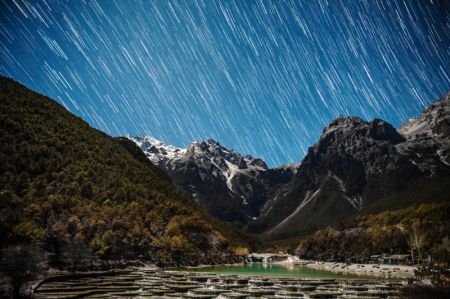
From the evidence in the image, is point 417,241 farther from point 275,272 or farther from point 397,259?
point 275,272

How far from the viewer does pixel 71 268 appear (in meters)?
78.4

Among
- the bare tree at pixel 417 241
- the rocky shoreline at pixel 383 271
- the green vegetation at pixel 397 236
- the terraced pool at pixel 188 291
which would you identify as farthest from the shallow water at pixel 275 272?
the green vegetation at pixel 397 236

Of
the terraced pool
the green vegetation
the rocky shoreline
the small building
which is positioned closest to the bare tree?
the green vegetation

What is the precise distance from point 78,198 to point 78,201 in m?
2.95

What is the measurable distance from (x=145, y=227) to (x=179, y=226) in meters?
17.3

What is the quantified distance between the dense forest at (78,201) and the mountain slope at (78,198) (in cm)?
29

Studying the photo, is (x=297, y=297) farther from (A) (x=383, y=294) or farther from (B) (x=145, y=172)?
(B) (x=145, y=172)

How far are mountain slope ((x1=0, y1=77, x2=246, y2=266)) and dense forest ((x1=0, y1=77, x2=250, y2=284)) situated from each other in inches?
11.5

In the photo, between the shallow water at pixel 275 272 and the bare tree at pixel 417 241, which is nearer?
the shallow water at pixel 275 272

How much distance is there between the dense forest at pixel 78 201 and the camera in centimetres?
9122

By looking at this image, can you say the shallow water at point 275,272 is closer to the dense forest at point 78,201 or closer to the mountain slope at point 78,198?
the dense forest at point 78,201

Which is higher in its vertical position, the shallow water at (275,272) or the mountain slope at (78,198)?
the mountain slope at (78,198)

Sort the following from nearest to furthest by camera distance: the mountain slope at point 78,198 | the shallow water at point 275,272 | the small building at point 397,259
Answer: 1. the shallow water at point 275,272
2. the mountain slope at point 78,198
3. the small building at point 397,259

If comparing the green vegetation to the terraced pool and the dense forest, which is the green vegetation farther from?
the terraced pool
